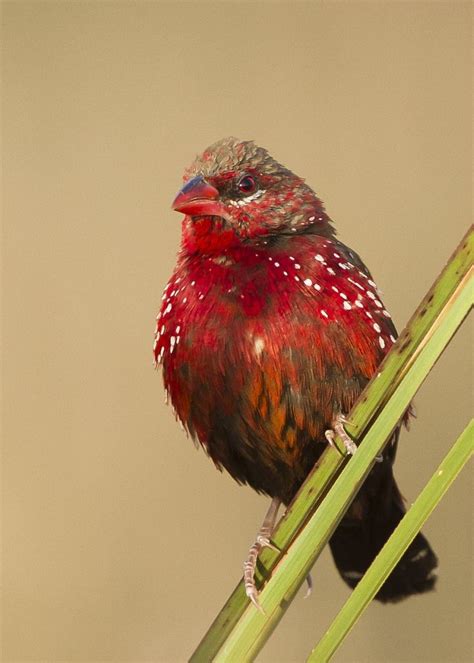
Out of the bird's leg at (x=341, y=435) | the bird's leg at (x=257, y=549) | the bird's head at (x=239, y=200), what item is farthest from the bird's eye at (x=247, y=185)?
the bird's leg at (x=257, y=549)

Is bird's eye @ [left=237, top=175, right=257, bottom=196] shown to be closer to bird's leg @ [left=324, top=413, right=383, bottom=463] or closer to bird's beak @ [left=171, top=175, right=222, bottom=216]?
bird's beak @ [left=171, top=175, right=222, bottom=216]

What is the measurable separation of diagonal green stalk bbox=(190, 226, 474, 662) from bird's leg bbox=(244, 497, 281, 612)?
0.05 ft

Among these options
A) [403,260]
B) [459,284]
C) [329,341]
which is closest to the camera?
[459,284]

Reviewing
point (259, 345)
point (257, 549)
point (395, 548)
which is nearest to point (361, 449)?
point (395, 548)

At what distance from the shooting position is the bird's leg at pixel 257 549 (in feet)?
3.53

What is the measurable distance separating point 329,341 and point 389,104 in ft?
2.30

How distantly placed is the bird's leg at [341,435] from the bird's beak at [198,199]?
38cm

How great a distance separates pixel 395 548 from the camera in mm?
880

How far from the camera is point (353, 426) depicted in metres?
1.01

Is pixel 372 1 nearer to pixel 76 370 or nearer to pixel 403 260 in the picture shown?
pixel 403 260

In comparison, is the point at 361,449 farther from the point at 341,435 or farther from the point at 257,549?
the point at 257,549

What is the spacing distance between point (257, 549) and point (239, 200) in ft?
1.93

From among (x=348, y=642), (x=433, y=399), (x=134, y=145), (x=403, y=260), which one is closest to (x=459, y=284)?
(x=403, y=260)

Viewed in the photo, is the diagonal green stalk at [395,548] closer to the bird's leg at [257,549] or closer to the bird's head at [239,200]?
the bird's leg at [257,549]
